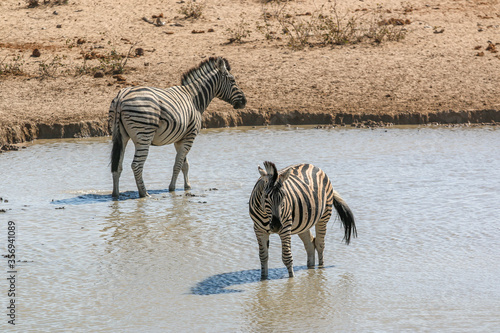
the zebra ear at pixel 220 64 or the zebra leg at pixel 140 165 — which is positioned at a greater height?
the zebra ear at pixel 220 64

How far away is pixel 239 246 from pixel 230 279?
1.10 m

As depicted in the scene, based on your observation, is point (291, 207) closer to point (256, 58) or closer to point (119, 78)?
point (119, 78)

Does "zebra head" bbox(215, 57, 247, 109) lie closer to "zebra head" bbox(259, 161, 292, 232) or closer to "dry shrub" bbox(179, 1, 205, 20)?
"zebra head" bbox(259, 161, 292, 232)

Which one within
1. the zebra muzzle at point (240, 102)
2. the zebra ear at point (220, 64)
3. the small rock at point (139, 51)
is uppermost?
the small rock at point (139, 51)

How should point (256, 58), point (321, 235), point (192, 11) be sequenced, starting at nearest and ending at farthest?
point (321, 235)
point (256, 58)
point (192, 11)

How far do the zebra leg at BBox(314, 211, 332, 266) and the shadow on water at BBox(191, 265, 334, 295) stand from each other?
148 millimetres

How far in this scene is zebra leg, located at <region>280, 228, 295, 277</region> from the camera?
21.5 ft

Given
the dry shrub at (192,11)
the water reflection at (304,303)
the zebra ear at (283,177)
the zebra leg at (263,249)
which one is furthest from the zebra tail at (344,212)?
the dry shrub at (192,11)

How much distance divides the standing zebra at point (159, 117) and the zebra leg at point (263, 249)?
406cm

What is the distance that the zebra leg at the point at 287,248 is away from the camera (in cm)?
655

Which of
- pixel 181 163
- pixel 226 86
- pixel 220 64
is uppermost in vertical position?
pixel 220 64

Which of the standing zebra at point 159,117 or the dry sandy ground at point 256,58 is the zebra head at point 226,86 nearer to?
the standing zebra at point 159,117

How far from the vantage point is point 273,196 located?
6273 millimetres

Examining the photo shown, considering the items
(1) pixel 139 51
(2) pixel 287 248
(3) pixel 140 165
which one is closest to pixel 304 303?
(2) pixel 287 248
